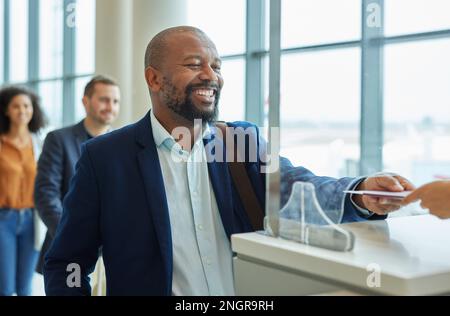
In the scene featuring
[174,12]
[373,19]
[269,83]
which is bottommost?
[269,83]

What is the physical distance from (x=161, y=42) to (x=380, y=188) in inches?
27.5

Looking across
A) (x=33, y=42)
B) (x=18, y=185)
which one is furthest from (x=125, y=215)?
(x=33, y=42)

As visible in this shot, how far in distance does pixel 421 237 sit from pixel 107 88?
227 cm

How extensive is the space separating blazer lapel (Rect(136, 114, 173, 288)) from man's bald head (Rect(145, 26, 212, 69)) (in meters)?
0.20

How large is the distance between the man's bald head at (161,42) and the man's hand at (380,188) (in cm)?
55

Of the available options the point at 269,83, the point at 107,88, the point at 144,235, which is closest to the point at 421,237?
the point at 269,83

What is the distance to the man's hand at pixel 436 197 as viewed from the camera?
1.12 metres

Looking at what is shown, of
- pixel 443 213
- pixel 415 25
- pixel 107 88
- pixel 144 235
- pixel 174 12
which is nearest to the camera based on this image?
pixel 443 213

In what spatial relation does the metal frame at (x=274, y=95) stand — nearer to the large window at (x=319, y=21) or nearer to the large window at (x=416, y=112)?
the large window at (x=319, y=21)

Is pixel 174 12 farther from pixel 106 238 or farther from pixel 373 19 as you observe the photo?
pixel 373 19

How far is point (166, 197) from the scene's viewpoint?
4.87ft

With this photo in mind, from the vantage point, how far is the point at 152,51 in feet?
5.45

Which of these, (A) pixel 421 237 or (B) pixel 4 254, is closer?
(A) pixel 421 237

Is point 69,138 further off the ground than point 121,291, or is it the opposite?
point 69,138
